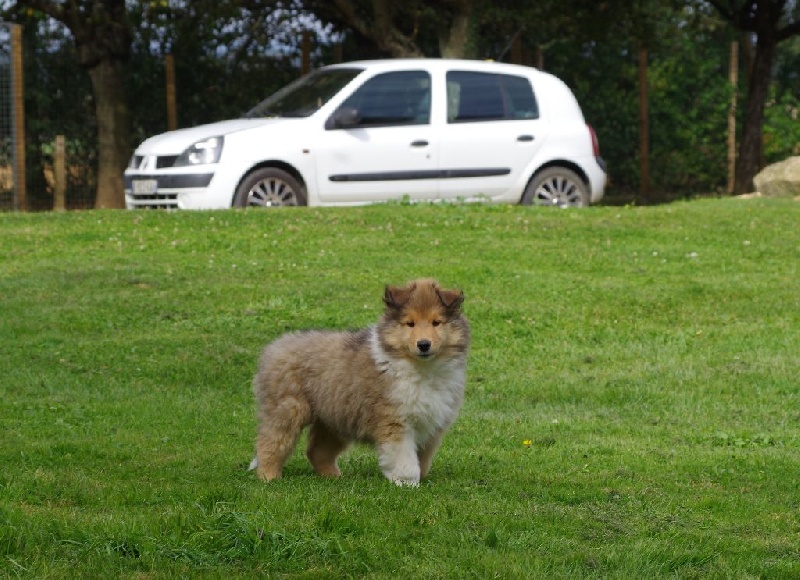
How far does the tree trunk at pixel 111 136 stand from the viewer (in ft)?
67.5

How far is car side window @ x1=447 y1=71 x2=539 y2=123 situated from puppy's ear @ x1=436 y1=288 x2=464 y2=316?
35.1 ft

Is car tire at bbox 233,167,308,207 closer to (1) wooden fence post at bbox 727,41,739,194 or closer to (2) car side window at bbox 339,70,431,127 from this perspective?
(2) car side window at bbox 339,70,431,127

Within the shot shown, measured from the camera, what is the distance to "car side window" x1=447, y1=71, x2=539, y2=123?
1705 centimetres

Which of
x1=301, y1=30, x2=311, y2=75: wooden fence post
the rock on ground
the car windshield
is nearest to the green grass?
the car windshield

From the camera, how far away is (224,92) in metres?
22.7

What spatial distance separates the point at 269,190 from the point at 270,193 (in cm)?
4

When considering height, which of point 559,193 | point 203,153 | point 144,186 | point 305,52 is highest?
point 305,52

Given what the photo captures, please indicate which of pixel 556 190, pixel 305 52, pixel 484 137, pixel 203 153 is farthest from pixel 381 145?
pixel 305 52

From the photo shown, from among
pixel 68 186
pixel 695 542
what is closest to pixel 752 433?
pixel 695 542

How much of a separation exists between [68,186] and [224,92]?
129 inches

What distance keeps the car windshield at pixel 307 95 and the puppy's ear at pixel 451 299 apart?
33.6ft

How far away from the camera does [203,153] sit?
1581cm

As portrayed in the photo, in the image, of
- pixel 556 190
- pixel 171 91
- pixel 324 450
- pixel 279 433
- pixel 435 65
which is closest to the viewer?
pixel 279 433

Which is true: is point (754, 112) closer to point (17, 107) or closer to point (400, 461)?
point (17, 107)
